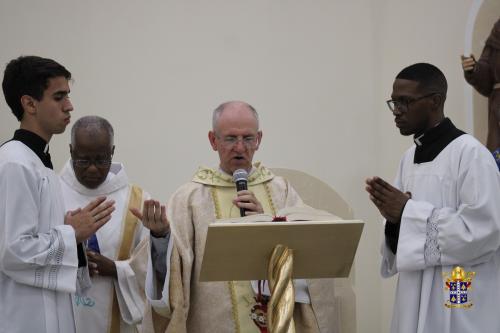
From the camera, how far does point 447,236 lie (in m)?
4.87

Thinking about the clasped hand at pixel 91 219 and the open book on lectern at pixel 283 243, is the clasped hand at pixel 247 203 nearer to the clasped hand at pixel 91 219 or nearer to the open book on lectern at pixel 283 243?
the open book on lectern at pixel 283 243

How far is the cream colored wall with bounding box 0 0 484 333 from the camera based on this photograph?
8195 millimetres

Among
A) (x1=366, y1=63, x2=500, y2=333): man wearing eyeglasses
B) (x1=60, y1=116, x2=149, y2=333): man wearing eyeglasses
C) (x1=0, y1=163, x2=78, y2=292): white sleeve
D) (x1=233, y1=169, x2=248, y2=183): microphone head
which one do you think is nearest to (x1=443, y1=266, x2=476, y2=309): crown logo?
(x1=366, y1=63, x2=500, y2=333): man wearing eyeglasses

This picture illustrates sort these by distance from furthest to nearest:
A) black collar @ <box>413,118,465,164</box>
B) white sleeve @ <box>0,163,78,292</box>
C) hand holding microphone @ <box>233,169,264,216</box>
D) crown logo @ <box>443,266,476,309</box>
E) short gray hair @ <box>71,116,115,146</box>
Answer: short gray hair @ <box>71,116,115,146</box>
black collar @ <box>413,118,465,164</box>
crown logo @ <box>443,266,476,309</box>
hand holding microphone @ <box>233,169,264,216</box>
white sleeve @ <box>0,163,78,292</box>

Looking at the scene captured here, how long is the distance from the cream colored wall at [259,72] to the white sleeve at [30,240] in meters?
3.49

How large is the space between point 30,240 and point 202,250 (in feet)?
3.36

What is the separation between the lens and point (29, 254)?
4512 mm

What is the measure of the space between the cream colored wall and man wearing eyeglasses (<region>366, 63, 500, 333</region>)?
9.94 ft

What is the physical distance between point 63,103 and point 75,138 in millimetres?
773

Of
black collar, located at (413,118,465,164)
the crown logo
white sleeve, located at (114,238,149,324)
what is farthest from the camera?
white sleeve, located at (114,238,149,324)

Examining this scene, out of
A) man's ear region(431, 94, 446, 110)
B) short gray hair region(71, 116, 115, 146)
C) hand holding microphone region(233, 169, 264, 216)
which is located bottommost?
hand holding microphone region(233, 169, 264, 216)

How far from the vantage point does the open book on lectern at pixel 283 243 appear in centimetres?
400

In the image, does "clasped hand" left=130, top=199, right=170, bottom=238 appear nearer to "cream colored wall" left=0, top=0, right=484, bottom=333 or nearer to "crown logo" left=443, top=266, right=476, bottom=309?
"crown logo" left=443, top=266, right=476, bottom=309

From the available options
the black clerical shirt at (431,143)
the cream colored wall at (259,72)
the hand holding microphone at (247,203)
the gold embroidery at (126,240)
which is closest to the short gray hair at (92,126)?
the gold embroidery at (126,240)
